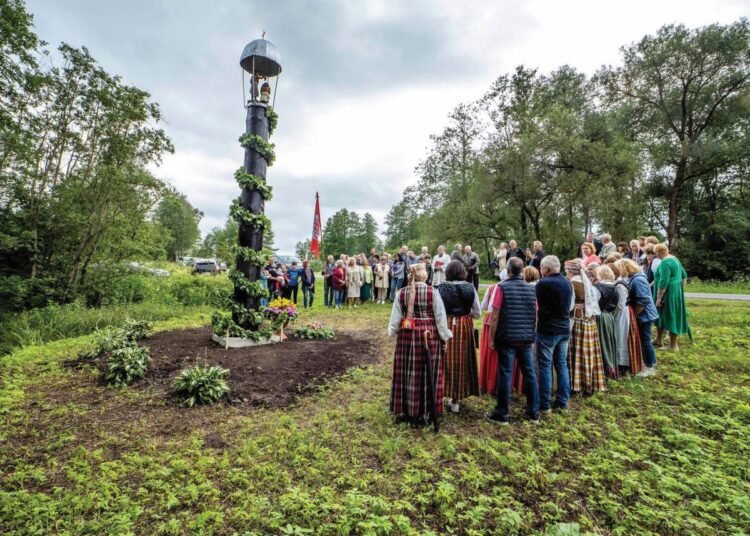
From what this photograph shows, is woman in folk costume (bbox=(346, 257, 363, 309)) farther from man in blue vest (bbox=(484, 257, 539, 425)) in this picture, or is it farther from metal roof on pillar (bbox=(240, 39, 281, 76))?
man in blue vest (bbox=(484, 257, 539, 425))

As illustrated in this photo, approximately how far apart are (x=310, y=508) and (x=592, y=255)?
6.82 metres

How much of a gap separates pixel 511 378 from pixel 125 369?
5451 millimetres

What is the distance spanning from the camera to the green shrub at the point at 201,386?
4629 millimetres

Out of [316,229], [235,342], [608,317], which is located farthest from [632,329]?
[316,229]

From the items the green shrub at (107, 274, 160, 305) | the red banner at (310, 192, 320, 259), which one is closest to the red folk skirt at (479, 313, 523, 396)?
the red banner at (310, 192, 320, 259)

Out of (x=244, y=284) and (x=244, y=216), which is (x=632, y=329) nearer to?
(x=244, y=284)

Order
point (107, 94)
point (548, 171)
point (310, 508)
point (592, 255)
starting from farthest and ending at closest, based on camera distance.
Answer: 1. point (548, 171)
2. point (107, 94)
3. point (592, 255)
4. point (310, 508)

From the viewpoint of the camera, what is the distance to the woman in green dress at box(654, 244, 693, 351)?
5965 millimetres

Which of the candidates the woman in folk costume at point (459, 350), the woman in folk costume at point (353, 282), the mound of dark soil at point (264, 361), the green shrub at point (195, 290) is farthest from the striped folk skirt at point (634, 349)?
the green shrub at point (195, 290)

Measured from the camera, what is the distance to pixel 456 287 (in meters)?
4.23

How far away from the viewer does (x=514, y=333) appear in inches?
154

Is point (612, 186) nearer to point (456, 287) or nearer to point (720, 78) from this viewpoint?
point (720, 78)

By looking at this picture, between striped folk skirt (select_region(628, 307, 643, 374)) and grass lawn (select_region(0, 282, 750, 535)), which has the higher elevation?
striped folk skirt (select_region(628, 307, 643, 374))

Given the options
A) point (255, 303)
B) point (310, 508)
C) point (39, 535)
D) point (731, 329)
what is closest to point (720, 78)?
point (731, 329)
